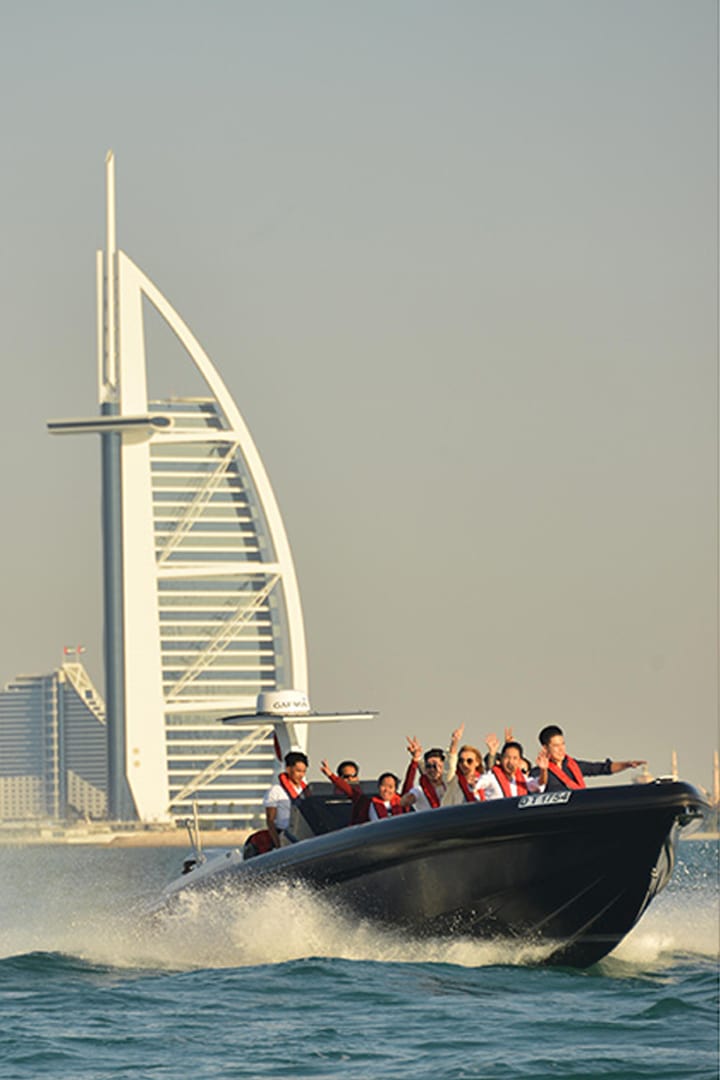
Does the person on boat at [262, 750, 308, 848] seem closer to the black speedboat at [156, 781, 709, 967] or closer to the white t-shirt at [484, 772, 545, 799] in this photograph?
the black speedboat at [156, 781, 709, 967]

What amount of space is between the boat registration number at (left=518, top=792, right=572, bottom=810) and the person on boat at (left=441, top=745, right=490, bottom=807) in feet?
1.70

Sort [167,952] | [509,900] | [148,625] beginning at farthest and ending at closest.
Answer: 1. [148,625]
2. [167,952]
3. [509,900]

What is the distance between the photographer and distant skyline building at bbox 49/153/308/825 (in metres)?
122

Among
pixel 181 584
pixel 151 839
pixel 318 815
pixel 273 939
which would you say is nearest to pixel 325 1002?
pixel 273 939

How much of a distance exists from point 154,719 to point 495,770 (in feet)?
353

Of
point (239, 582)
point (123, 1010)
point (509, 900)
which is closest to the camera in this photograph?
point (123, 1010)

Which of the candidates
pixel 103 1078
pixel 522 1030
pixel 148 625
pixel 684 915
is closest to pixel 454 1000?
pixel 522 1030

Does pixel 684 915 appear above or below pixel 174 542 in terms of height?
below

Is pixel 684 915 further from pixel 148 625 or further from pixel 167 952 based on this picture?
pixel 148 625

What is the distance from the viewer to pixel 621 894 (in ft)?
52.4

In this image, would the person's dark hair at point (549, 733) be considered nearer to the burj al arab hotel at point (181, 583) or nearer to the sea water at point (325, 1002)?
the sea water at point (325, 1002)

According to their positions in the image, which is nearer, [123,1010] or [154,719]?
[123,1010]

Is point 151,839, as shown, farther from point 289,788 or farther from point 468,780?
point 468,780

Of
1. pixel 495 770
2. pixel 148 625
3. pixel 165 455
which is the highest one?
pixel 165 455
